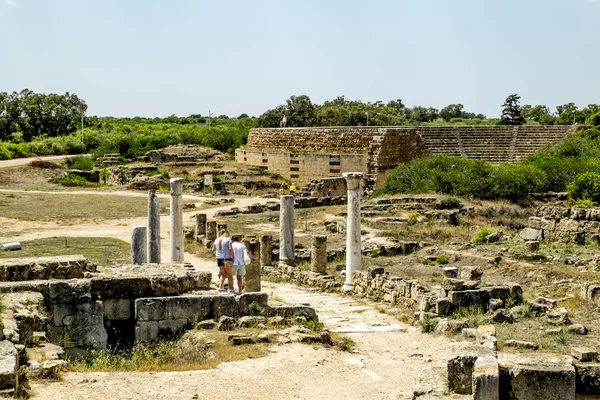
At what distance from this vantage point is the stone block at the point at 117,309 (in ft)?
41.4

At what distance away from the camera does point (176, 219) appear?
827 inches

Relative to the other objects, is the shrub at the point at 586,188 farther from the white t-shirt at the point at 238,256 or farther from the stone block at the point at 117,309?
the stone block at the point at 117,309

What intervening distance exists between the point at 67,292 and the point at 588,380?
718 centimetres

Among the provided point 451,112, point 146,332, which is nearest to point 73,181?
point 146,332

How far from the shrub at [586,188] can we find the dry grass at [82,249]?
1789 cm

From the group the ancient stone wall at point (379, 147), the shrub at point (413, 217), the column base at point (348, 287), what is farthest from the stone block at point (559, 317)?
the ancient stone wall at point (379, 147)

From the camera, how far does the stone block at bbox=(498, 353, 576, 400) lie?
328 inches

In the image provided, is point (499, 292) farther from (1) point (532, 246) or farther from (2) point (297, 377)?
(1) point (532, 246)

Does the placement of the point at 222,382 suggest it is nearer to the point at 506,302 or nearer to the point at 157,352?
the point at 157,352

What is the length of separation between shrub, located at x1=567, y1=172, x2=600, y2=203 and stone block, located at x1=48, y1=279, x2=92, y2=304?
81.1 feet

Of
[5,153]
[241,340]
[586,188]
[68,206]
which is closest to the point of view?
[241,340]

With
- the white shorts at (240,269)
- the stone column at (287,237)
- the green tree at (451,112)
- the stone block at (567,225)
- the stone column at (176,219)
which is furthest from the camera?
the green tree at (451,112)

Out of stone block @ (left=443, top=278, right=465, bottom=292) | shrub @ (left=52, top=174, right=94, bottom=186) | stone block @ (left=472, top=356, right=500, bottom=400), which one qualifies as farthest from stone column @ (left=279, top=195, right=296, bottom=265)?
shrub @ (left=52, top=174, right=94, bottom=186)

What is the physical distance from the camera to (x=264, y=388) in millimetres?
10227
